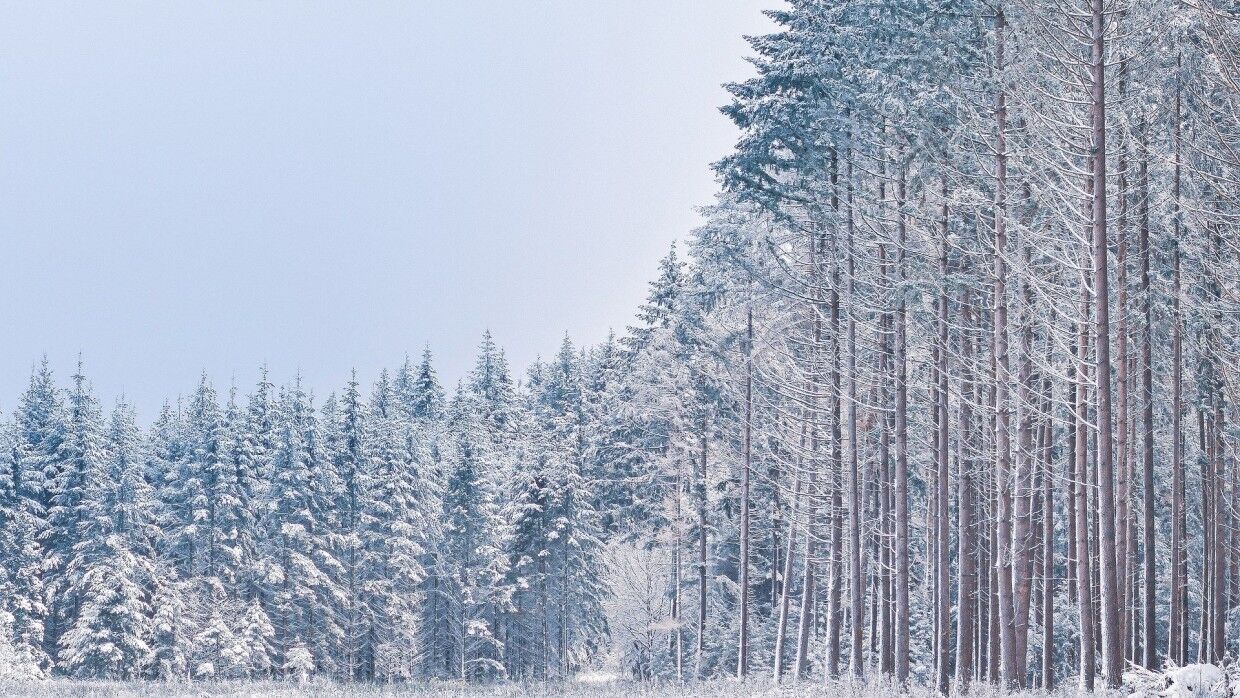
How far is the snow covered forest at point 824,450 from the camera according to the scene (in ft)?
55.4

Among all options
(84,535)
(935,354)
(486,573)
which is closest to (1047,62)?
(935,354)

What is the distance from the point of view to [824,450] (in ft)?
83.4

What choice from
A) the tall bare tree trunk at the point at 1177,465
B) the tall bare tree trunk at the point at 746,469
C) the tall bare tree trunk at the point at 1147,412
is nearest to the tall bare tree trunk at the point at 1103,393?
the tall bare tree trunk at the point at 1147,412

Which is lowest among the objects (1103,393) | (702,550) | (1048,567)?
(702,550)

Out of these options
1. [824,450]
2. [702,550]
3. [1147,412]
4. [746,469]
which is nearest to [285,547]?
[702,550]

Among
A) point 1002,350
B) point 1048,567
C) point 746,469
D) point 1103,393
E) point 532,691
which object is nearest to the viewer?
point 1103,393

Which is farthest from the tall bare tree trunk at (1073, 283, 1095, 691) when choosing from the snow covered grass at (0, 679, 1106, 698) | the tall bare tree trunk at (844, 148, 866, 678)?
the tall bare tree trunk at (844, 148, 866, 678)

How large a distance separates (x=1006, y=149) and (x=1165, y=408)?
45.2 feet

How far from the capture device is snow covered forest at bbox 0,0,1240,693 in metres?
16.9

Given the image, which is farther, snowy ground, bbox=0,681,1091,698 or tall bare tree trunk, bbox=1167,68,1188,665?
tall bare tree trunk, bbox=1167,68,1188,665

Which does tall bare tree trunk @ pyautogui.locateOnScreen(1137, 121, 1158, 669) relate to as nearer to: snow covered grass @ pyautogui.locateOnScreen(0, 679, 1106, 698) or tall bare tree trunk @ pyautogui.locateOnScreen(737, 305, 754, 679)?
snow covered grass @ pyautogui.locateOnScreen(0, 679, 1106, 698)

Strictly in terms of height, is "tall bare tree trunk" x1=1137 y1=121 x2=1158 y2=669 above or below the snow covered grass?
above

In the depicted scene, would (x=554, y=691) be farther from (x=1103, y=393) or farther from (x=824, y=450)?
(x=1103, y=393)

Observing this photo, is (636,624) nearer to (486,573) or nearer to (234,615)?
(486,573)
